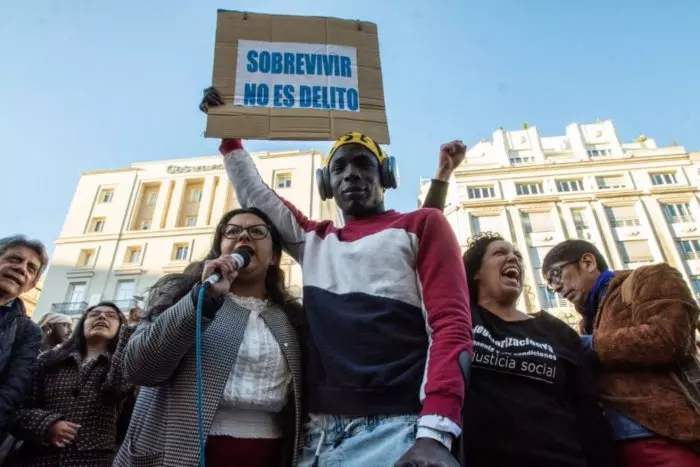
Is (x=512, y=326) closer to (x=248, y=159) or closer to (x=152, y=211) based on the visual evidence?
(x=248, y=159)

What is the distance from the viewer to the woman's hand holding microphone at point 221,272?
1.68 meters

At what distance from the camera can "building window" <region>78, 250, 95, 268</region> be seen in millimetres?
25763

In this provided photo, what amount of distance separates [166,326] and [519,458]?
1587 mm

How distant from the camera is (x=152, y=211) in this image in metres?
28.3

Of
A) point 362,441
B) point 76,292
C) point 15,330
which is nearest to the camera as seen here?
point 362,441

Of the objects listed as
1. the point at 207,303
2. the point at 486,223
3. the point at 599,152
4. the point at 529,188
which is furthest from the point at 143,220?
the point at 599,152

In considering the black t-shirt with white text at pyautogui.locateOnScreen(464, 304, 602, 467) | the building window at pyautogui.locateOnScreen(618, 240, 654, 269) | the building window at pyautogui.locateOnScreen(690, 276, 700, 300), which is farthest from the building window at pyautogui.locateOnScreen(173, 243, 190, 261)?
the building window at pyautogui.locateOnScreen(690, 276, 700, 300)

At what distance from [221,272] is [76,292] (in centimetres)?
2741

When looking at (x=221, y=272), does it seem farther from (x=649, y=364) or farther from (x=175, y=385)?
(x=649, y=364)

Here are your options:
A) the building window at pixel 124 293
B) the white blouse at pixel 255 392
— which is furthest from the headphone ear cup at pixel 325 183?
the building window at pixel 124 293

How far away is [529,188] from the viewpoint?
102ft

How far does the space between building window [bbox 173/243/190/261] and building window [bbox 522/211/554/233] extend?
22165mm

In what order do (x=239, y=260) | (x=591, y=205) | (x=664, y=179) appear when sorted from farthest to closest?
(x=664, y=179), (x=591, y=205), (x=239, y=260)

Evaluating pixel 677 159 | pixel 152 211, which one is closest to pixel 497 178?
pixel 677 159
